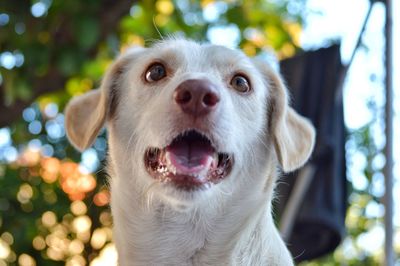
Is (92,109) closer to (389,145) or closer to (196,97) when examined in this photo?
(196,97)

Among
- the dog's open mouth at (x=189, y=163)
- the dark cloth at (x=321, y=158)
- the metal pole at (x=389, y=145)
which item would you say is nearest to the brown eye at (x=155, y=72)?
the dog's open mouth at (x=189, y=163)

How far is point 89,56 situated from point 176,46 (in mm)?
2125

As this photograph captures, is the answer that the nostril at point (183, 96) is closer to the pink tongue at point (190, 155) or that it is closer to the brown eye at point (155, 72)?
the pink tongue at point (190, 155)

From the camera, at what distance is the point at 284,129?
11.0 feet

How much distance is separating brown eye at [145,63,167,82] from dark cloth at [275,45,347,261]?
1.87 meters

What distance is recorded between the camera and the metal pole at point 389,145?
3.93m

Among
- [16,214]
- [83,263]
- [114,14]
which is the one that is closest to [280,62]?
[114,14]

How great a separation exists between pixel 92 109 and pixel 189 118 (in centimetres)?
98

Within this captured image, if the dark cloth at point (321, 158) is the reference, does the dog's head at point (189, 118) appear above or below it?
above

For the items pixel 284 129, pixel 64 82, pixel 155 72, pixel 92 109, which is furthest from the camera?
pixel 64 82

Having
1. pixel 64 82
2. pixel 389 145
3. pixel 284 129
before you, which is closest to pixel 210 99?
pixel 284 129

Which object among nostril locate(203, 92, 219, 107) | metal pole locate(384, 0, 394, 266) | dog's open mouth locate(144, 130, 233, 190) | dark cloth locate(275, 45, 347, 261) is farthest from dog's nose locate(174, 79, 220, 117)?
dark cloth locate(275, 45, 347, 261)

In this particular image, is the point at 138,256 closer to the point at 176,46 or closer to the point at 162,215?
the point at 162,215

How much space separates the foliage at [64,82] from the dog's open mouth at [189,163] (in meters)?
1.26
